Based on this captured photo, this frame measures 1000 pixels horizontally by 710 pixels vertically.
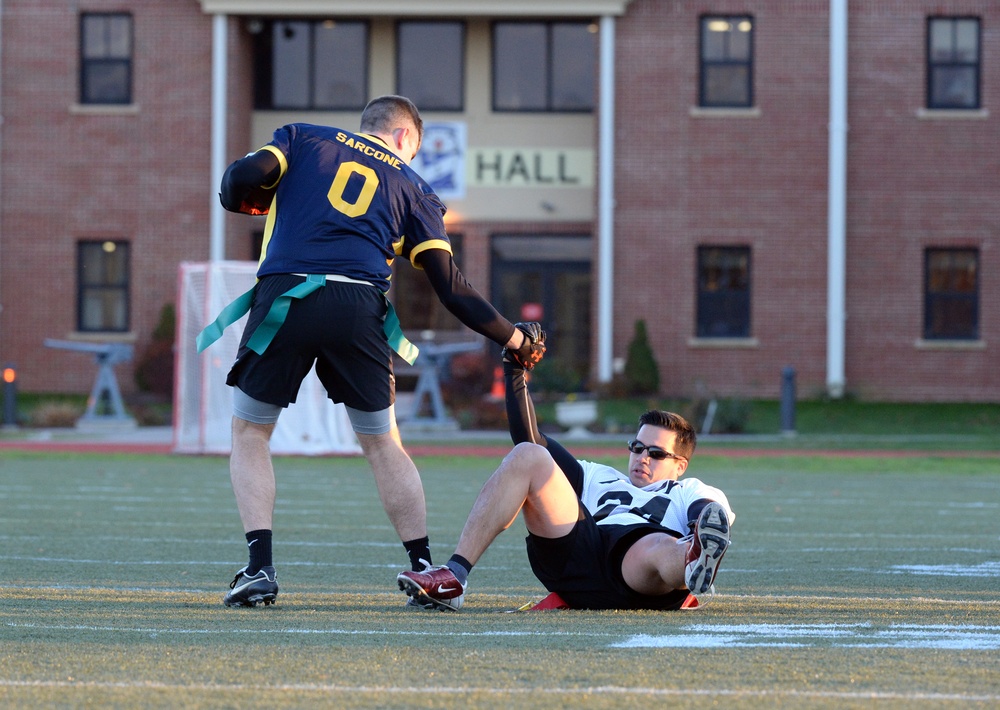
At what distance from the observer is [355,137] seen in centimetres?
601

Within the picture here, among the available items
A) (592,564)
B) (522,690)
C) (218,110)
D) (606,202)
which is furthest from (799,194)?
(522,690)

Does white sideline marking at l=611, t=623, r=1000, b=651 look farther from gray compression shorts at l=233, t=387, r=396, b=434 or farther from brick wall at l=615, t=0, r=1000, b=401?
brick wall at l=615, t=0, r=1000, b=401

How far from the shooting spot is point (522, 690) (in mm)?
3916

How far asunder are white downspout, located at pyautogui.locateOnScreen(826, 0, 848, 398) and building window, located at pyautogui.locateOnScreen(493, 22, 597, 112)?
432cm

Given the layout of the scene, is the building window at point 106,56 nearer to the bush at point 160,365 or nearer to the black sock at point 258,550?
the bush at point 160,365

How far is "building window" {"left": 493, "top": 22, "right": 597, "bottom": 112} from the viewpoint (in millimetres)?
26625

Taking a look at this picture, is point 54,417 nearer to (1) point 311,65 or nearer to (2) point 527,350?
(1) point 311,65

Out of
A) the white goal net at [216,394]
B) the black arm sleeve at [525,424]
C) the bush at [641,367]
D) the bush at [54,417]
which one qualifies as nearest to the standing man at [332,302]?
the black arm sleeve at [525,424]

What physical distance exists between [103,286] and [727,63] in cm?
1165

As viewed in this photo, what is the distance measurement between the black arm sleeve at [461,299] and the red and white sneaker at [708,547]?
4.08 feet

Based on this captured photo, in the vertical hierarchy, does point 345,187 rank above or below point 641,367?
above

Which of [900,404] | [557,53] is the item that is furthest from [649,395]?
[557,53]

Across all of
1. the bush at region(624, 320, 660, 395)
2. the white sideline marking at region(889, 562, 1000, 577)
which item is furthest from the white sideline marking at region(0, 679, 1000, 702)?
the bush at region(624, 320, 660, 395)

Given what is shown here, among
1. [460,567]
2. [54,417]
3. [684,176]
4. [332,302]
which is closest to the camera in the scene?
[460,567]
